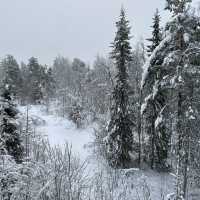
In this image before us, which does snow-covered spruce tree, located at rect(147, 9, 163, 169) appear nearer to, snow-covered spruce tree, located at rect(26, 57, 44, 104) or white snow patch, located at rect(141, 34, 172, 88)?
white snow patch, located at rect(141, 34, 172, 88)

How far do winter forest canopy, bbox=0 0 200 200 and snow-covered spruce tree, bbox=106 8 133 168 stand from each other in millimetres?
98

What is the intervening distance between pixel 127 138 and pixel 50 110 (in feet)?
114

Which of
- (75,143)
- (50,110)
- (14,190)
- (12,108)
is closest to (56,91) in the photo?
(50,110)

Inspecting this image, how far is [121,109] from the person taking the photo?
3155 centimetres

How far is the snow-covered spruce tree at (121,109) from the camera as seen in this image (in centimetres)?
3112

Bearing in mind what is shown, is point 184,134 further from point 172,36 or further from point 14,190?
point 14,190

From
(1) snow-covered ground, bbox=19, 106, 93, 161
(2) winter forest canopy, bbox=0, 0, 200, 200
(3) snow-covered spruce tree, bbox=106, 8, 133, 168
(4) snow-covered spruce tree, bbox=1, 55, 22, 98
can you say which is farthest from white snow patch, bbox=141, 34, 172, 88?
(4) snow-covered spruce tree, bbox=1, 55, 22, 98

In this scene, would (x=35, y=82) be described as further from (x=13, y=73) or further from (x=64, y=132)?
(x=64, y=132)

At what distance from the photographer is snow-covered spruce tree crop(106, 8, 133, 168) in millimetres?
31125

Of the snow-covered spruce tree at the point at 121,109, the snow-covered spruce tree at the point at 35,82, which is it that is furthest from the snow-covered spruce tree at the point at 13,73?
the snow-covered spruce tree at the point at 121,109

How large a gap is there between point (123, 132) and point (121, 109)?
2.25 m

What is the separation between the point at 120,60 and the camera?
1250 inches

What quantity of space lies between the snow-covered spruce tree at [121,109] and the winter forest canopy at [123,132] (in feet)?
0.32

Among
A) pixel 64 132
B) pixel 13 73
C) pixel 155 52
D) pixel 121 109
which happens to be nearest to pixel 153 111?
pixel 121 109
